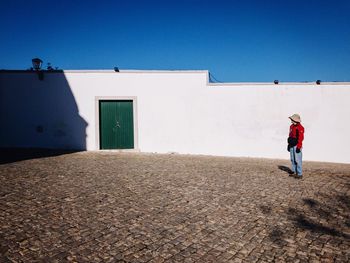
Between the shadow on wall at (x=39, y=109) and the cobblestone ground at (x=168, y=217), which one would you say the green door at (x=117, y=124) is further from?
the cobblestone ground at (x=168, y=217)

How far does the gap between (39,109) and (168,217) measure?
436 inches

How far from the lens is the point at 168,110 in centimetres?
1357

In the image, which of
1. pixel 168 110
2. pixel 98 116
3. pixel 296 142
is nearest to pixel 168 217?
pixel 296 142

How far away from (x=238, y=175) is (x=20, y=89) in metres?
11.0

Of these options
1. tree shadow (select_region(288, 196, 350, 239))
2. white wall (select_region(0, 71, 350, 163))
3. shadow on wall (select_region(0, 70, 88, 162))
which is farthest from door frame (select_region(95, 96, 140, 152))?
tree shadow (select_region(288, 196, 350, 239))

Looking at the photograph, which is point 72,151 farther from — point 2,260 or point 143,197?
point 2,260

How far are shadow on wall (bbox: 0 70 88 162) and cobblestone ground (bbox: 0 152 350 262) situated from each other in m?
5.28

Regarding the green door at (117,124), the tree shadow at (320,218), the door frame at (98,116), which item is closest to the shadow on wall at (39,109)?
the door frame at (98,116)

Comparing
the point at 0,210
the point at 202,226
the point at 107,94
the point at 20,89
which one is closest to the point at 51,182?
the point at 0,210

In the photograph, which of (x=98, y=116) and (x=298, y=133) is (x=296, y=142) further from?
(x=98, y=116)

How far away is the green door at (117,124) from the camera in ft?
44.8

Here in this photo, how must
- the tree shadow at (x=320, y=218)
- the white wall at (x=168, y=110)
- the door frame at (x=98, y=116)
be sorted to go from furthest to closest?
1. the door frame at (x=98, y=116)
2. the white wall at (x=168, y=110)
3. the tree shadow at (x=320, y=218)

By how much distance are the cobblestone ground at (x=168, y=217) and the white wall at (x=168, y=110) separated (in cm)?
511

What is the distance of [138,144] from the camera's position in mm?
13602
